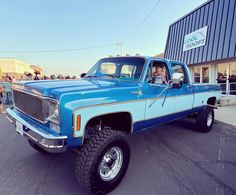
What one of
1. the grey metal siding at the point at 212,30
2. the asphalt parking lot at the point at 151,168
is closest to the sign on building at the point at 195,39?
the grey metal siding at the point at 212,30

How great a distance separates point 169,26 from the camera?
18266mm

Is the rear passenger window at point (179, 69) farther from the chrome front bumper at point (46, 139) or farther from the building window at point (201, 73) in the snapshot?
the building window at point (201, 73)

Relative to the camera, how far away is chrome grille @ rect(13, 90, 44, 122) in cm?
271

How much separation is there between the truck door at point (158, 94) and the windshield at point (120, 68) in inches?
8.9

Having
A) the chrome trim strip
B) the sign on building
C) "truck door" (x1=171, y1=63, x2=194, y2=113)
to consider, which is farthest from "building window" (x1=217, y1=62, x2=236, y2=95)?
the chrome trim strip

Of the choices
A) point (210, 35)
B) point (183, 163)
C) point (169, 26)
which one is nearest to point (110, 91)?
point (183, 163)

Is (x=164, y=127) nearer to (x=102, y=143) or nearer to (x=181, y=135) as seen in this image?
(x=181, y=135)

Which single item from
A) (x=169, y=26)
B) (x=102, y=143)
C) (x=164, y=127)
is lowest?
(x=164, y=127)

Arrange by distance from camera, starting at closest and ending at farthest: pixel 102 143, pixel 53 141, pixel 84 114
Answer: pixel 53 141 → pixel 84 114 → pixel 102 143

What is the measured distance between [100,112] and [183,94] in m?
2.64

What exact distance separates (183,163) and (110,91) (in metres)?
2.14

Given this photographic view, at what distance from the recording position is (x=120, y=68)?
13.3 feet

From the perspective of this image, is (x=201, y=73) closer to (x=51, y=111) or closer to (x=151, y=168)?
(x=151, y=168)

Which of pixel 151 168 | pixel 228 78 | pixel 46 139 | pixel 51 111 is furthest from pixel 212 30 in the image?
pixel 46 139
